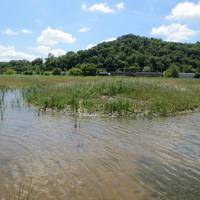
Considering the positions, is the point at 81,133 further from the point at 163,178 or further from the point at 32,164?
the point at 163,178

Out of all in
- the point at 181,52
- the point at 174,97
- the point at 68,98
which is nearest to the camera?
the point at 68,98

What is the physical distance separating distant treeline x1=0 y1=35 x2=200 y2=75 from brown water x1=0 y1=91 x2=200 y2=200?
8030cm

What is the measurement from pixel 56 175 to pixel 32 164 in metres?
0.90

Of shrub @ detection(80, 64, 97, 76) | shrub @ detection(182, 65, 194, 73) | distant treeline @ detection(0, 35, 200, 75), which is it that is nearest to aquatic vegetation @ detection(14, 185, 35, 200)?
shrub @ detection(80, 64, 97, 76)

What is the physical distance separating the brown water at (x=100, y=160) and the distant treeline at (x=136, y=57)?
80298 millimetres

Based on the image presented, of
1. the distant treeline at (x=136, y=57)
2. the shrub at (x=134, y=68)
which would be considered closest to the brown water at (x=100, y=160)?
the distant treeline at (x=136, y=57)

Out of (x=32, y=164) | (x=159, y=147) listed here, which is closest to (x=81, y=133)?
(x=159, y=147)

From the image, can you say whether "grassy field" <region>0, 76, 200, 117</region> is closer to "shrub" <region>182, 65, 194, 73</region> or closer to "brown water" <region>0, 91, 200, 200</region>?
"brown water" <region>0, 91, 200, 200</region>

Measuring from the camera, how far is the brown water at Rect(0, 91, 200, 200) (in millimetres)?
5656

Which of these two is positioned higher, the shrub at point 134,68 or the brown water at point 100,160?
the shrub at point 134,68

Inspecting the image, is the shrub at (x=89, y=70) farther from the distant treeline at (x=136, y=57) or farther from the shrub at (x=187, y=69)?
the shrub at (x=187, y=69)

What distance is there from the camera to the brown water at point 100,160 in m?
5.66

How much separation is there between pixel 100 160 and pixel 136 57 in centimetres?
9344

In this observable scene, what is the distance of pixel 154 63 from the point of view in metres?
97.8
